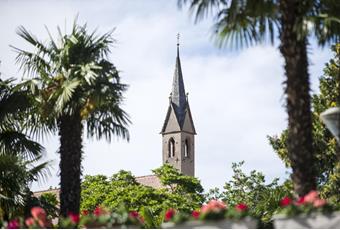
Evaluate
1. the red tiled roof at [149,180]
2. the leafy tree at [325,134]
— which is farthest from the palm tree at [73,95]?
the red tiled roof at [149,180]

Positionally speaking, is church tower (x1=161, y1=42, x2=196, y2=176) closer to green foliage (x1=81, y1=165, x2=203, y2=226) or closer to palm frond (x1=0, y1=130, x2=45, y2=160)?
green foliage (x1=81, y1=165, x2=203, y2=226)

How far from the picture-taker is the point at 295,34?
464 inches

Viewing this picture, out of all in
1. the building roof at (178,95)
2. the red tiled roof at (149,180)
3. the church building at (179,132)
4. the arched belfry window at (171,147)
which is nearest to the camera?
the red tiled roof at (149,180)

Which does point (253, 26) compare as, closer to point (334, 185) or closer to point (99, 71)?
point (99, 71)

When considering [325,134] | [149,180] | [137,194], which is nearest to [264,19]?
[325,134]

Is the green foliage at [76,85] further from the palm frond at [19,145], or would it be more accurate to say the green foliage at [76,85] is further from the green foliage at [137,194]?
the green foliage at [137,194]

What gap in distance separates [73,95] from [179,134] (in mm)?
91776

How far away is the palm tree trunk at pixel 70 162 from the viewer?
14.1 meters

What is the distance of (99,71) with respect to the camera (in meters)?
14.5

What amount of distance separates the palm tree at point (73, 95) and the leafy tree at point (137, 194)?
30.0 m

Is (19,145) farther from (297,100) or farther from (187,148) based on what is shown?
(187,148)

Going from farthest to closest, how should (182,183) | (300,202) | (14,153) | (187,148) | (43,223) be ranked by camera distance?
(187,148)
(182,183)
(14,153)
(43,223)
(300,202)

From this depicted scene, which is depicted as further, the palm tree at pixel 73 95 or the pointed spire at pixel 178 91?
the pointed spire at pixel 178 91

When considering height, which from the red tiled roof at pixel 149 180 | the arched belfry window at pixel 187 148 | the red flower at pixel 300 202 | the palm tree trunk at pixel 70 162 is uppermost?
the arched belfry window at pixel 187 148
